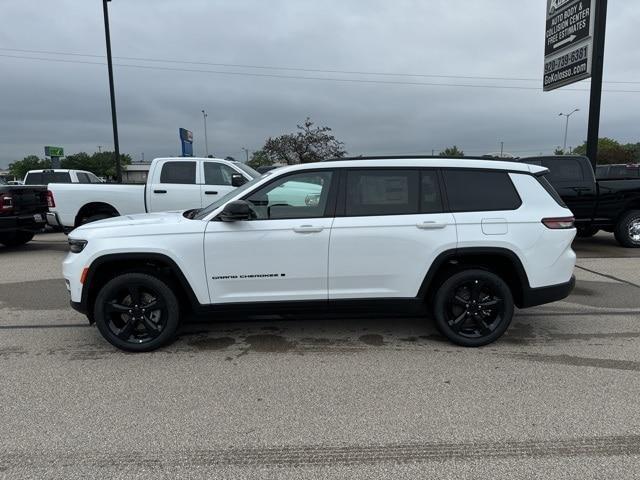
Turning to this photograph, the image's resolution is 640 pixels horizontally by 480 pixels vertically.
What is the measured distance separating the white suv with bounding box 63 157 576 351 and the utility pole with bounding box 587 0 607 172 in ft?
34.2

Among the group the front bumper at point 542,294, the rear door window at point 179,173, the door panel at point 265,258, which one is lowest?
the front bumper at point 542,294

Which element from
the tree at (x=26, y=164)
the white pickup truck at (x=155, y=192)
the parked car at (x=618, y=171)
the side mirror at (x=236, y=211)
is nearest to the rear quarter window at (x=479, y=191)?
the side mirror at (x=236, y=211)

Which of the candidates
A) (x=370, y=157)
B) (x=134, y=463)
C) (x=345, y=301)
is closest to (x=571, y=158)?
(x=370, y=157)

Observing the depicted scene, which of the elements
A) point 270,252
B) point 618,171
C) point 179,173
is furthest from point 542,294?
point 618,171

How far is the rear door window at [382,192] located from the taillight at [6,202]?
848 centimetres

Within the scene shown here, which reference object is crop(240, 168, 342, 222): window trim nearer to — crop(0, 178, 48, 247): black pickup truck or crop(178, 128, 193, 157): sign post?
crop(0, 178, 48, 247): black pickup truck

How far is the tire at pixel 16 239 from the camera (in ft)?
33.9

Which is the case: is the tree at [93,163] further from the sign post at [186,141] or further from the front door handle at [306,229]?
the front door handle at [306,229]

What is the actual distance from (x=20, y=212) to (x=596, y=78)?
15.1m

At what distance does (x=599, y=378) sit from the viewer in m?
3.83

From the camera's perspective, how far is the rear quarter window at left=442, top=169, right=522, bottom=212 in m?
4.42

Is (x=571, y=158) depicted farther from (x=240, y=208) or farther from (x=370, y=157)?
(x=240, y=208)

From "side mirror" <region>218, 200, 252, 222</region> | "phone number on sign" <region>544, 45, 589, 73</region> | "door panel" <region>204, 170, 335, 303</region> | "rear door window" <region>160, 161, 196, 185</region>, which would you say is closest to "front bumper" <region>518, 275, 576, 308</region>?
"door panel" <region>204, 170, 335, 303</region>

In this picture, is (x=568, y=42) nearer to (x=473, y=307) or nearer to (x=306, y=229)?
(x=473, y=307)
